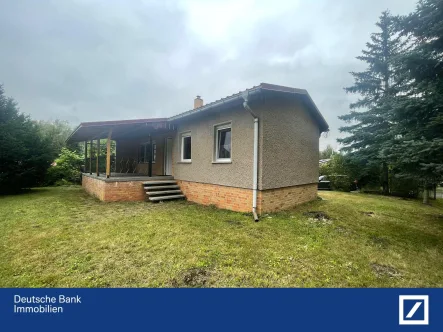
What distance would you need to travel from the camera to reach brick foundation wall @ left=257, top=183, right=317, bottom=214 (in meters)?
6.60

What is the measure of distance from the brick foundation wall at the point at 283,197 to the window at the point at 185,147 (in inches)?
181

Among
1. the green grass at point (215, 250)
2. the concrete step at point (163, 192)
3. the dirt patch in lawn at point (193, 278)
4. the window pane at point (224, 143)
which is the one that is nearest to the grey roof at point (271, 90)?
the window pane at point (224, 143)

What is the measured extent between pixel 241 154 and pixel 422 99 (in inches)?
193

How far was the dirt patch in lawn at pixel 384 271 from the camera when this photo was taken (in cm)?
337

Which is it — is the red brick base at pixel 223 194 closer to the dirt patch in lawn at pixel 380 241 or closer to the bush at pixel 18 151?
the dirt patch in lawn at pixel 380 241

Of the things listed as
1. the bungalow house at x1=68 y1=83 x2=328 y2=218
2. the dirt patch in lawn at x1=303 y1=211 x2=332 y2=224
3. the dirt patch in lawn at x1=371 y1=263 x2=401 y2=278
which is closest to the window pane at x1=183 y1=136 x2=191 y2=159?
the bungalow house at x1=68 y1=83 x2=328 y2=218

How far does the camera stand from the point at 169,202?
8953 millimetres

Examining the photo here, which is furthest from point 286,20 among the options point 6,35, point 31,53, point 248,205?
point 31,53

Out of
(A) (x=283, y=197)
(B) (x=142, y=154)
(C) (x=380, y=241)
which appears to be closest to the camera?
(C) (x=380, y=241)

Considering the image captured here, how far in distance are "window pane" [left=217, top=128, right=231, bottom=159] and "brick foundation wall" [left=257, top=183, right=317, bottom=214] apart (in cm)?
203

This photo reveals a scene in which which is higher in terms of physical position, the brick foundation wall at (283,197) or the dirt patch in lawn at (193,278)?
the brick foundation wall at (283,197)
